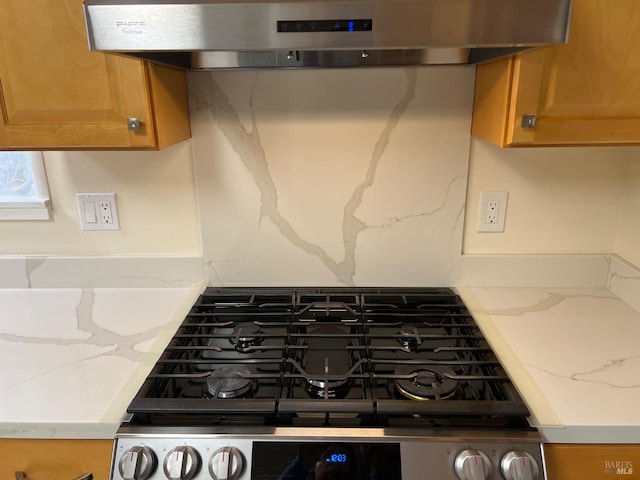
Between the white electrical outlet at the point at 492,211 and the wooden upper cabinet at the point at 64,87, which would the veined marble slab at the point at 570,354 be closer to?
the white electrical outlet at the point at 492,211

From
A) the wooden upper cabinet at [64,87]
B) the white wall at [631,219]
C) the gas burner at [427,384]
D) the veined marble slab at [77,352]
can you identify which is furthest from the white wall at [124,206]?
the white wall at [631,219]

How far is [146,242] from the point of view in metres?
1.49

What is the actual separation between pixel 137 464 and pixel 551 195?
1.27 m

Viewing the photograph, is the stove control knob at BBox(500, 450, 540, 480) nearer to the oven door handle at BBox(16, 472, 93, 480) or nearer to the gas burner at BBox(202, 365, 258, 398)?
the gas burner at BBox(202, 365, 258, 398)

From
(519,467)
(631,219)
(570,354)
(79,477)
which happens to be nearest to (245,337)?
(79,477)

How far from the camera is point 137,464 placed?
0.87 meters

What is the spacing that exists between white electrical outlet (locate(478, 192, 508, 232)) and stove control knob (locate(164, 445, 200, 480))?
1.01m

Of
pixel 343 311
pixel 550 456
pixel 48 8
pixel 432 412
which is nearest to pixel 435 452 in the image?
pixel 432 412

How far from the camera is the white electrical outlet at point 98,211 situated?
1.45 metres

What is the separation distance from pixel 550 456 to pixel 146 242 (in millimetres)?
1205

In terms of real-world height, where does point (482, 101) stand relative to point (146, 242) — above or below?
above

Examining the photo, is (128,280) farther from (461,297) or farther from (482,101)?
(482,101)

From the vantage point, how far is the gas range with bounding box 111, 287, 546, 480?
0.88 m

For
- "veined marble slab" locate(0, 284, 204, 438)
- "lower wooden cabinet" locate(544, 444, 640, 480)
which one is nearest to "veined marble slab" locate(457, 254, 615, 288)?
"lower wooden cabinet" locate(544, 444, 640, 480)
